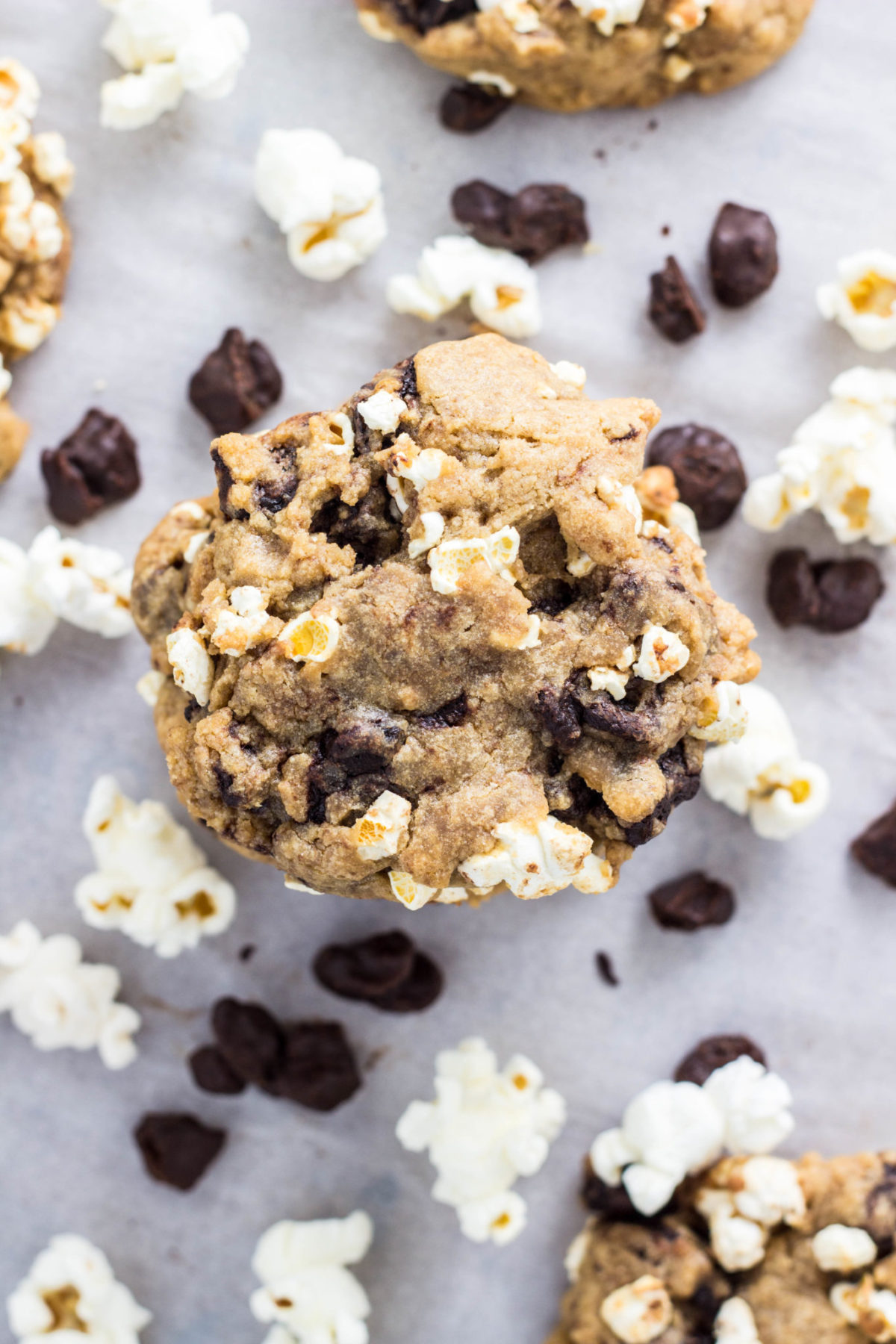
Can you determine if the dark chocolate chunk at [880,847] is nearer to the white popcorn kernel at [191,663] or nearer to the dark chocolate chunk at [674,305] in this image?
the dark chocolate chunk at [674,305]

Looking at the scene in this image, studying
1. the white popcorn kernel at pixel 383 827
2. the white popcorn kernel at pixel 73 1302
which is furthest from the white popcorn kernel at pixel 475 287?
the white popcorn kernel at pixel 73 1302

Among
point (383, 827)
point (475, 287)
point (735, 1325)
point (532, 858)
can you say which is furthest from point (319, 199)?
point (735, 1325)

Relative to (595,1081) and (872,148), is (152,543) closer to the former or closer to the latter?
(595,1081)

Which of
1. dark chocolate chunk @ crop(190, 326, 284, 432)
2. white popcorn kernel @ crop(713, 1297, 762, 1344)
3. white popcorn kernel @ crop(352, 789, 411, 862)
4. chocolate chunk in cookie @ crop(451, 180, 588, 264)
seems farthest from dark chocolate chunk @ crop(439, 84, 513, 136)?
white popcorn kernel @ crop(713, 1297, 762, 1344)

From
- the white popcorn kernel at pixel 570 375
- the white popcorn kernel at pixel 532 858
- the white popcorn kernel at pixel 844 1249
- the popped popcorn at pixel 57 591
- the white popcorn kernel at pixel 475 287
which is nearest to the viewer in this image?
the white popcorn kernel at pixel 532 858

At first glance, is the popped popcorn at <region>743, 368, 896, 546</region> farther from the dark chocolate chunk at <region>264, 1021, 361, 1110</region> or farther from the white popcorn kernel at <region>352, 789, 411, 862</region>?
the dark chocolate chunk at <region>264, 1021, 361, 1110</region>

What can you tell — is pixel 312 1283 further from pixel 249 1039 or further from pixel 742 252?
pixel 742 252

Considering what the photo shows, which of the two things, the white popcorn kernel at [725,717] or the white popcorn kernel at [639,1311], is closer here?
the white popcorn kernel at [725,717]
